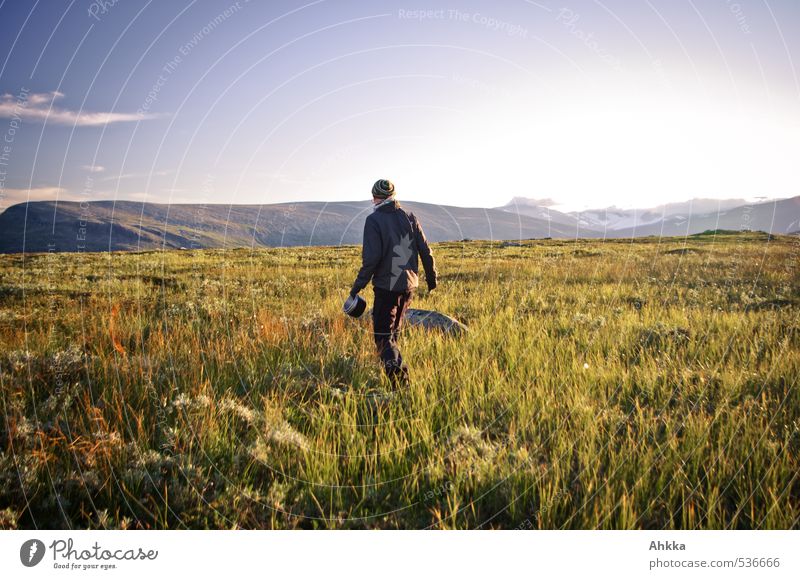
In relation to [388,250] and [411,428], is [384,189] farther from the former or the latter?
[411,428]

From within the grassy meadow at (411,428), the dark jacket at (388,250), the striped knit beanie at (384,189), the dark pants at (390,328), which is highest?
the striped knit beanie at (384,189)

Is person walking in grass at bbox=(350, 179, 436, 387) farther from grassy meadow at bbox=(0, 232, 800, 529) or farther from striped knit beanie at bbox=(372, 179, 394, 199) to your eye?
grassy meadow at bbox=(0, 232, 800, 529)

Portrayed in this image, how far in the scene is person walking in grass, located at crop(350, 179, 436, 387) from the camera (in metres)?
5.40

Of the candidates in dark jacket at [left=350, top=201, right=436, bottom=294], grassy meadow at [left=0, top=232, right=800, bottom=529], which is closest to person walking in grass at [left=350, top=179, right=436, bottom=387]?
dark jacket at [left=350, top=201, right=436, bottom=294]

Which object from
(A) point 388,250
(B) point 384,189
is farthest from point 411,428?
(B) point 384,189

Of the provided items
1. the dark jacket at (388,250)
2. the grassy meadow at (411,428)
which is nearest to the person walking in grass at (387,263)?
the dark jacket at (388,250)

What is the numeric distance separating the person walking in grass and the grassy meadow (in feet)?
1.64

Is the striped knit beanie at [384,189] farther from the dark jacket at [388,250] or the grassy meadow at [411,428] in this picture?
the grassy meadow at [411,428]

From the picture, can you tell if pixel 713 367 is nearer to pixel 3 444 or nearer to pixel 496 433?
pixel 496 433

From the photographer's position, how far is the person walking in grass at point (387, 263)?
5402 mm

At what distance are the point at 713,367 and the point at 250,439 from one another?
5.87 metres

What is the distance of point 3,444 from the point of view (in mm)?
3584

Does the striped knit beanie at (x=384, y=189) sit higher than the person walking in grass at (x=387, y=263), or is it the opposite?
the striped knit beanie at (x=384, y=189)

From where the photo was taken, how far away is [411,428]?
12.8 ft
